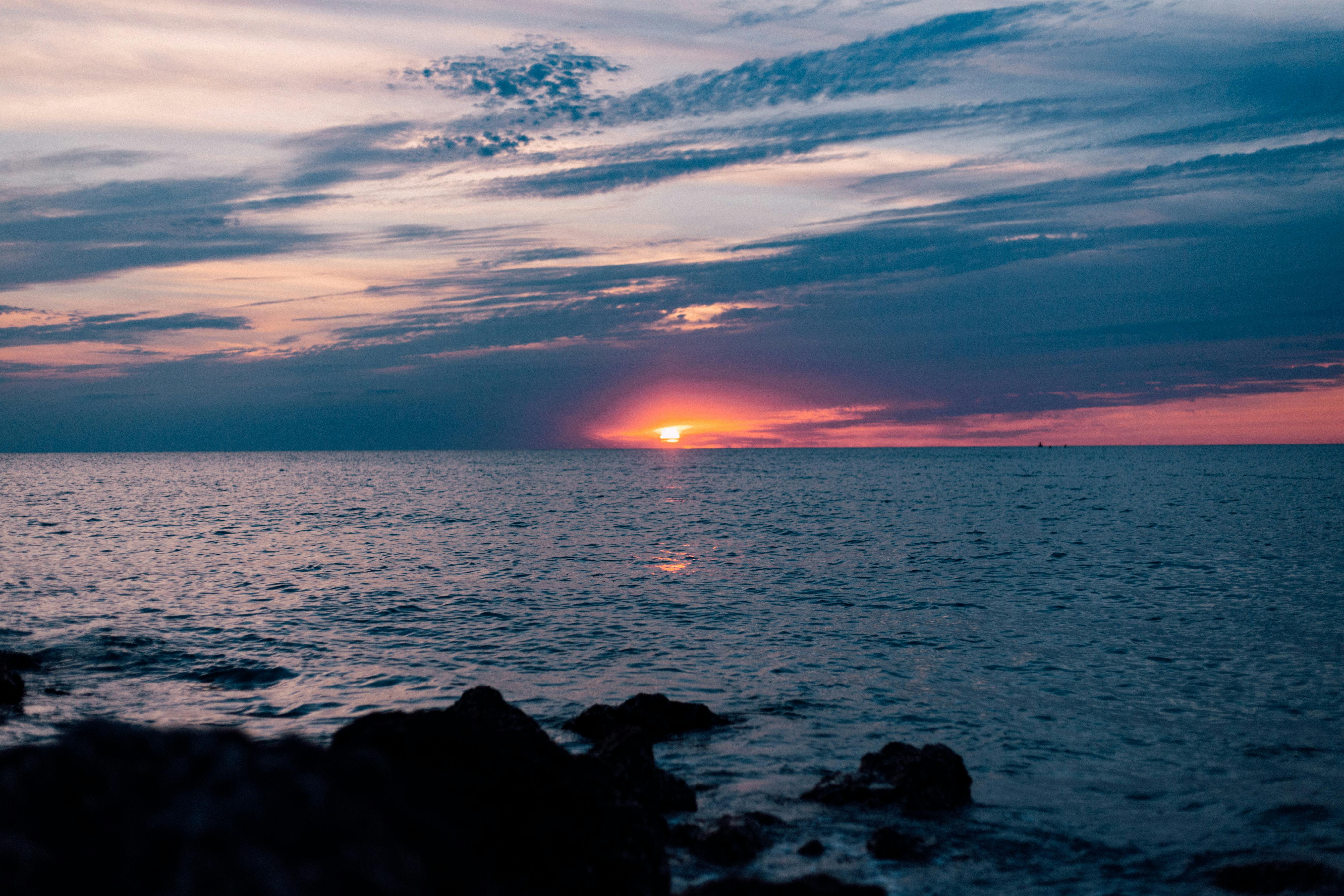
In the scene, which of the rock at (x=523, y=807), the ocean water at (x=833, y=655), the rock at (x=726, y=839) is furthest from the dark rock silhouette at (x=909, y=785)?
the rock at (x=523, y=807)

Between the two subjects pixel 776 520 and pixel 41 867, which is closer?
pixel 41 867

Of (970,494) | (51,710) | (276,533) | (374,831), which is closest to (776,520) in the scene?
(276,533)

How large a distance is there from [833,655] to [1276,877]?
488 inches

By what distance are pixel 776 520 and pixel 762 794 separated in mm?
51430

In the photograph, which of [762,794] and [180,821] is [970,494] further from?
[180,821]

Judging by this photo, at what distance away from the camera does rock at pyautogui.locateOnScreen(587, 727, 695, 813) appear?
38.1 feet

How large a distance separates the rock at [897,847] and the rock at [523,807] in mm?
3460

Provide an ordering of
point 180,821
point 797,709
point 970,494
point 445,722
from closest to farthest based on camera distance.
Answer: point 180,821
point 445,722
point 797,709
point 970,494

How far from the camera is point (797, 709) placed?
17.2m

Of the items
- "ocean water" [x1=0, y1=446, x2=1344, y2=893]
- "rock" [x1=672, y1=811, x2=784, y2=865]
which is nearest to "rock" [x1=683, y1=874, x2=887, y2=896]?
"ocean water" [x1=0, y1=446, x2=1344, y2=893]

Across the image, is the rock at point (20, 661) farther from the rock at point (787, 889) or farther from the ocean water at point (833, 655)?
the rock at point (787, 889)

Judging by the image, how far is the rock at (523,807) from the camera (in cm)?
730

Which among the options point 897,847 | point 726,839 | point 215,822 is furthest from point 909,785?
point 215,822

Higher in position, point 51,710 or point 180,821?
point 180,821
